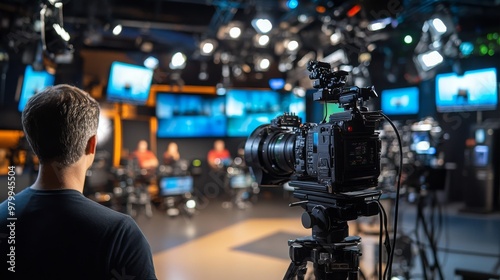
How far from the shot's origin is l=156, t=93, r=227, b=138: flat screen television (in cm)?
811

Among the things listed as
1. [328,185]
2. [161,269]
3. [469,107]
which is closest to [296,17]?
[469,107]

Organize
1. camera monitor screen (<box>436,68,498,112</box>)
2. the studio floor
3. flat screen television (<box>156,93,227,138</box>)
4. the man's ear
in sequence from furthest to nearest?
1. flat screen television (<box>156,93,227,138</box>)
2. camera monitor screen (<box>436,68,498,112</box>)
3. the studio floor
4. the man's ear

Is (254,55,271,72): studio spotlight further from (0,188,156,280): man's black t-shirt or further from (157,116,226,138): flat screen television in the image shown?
(0,188,156,280): man's black t-shirt

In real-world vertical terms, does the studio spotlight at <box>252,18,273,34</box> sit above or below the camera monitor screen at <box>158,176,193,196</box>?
above

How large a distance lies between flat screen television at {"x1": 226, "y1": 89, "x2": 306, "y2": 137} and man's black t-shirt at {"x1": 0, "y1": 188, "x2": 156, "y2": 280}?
748cm

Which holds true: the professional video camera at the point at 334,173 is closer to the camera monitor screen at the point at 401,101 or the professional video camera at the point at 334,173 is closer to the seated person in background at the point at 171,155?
the seated person in background at the point at 171,155

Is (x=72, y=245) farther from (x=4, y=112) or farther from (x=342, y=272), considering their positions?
(x=4, y=112)

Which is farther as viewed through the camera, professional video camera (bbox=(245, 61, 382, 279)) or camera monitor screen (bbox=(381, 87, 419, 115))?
camera monitor screen (bbox=(381, 87, 419, 115))

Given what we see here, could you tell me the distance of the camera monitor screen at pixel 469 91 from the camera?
461cm

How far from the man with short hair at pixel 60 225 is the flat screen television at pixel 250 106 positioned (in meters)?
7.44

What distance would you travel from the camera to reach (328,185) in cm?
139

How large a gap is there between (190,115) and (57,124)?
24.7ft

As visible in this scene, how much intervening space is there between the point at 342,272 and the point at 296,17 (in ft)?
14.5

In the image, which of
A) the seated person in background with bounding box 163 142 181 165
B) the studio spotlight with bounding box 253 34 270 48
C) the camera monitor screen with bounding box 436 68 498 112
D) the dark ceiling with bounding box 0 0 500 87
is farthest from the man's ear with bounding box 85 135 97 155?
the seated person in background with bounding box 163 142 181 165
